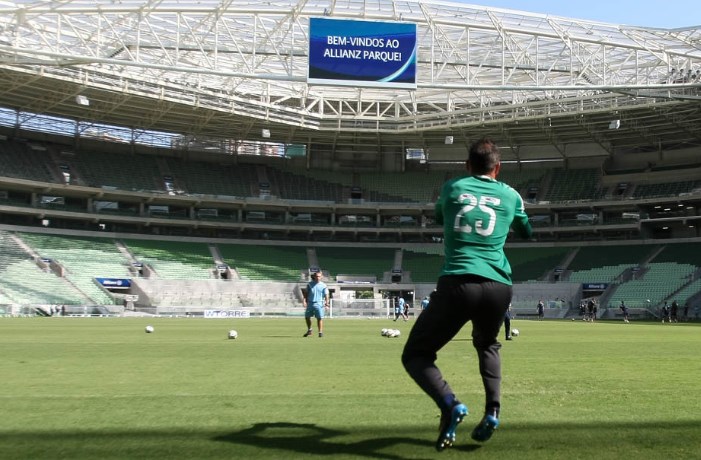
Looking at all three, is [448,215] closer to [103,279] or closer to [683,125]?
[103,279]

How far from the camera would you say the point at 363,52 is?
28.1m

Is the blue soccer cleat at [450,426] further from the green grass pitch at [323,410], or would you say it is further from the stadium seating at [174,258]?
the stadium seating at [174,258]

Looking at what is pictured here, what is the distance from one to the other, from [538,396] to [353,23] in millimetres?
23303

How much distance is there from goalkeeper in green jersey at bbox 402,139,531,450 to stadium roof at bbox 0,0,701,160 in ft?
80.0

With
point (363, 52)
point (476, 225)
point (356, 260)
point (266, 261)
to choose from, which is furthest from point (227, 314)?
point (476, 225)

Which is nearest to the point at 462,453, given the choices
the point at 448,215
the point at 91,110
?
the point at 448,215

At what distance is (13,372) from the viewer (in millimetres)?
9312

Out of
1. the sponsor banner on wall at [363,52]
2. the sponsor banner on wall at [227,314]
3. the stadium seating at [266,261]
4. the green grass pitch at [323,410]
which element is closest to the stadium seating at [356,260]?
the stadium seating at [266,261]

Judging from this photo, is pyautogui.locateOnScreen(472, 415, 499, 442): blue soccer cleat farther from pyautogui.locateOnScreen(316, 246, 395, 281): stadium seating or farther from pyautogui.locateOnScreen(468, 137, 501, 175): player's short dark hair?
pyautogui.locateOnScreen(316, 246, 395, 281): stadium seating

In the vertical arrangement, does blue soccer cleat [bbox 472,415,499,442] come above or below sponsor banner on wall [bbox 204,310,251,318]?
above

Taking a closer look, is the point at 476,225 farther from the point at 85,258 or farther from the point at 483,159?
the point at 85,258

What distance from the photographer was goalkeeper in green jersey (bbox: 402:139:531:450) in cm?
479

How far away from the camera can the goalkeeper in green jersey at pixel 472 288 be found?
4785mm

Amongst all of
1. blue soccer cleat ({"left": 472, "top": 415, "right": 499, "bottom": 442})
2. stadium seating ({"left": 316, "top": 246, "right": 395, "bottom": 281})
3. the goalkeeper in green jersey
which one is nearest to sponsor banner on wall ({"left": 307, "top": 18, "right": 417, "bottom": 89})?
the goalkeeper in green jersey
